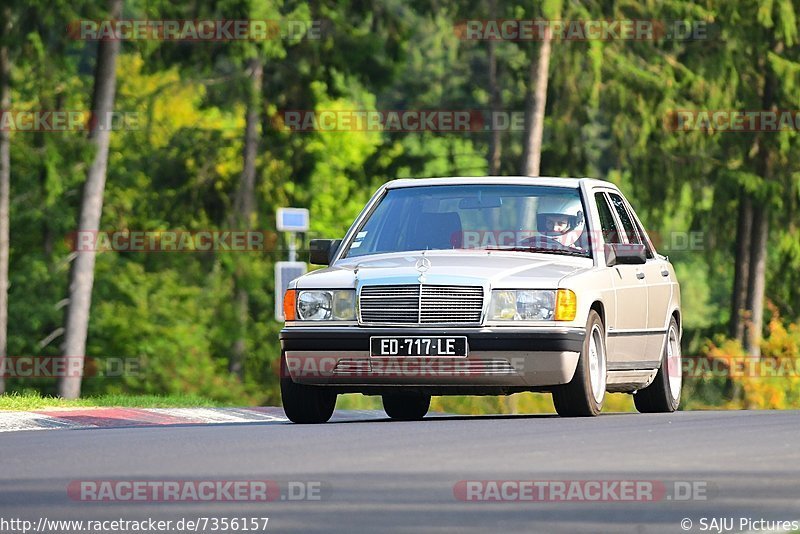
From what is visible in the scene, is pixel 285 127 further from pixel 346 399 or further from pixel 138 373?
pixel 346 399

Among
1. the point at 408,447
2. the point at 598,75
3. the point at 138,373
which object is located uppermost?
the point at 598,75

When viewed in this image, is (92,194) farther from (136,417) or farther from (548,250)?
(548,250)

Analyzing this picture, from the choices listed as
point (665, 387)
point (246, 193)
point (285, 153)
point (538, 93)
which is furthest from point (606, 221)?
point (285, 153)

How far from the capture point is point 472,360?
14.1m

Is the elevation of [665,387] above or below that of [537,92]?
below

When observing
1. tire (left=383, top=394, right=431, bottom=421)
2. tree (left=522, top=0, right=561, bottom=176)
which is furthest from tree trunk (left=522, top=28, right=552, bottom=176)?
tire (left=383, top=394, right=431, bottom=421)

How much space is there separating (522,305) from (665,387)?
3020 millimetres

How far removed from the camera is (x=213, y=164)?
46.8 m

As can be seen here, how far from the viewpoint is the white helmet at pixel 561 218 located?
15.5m

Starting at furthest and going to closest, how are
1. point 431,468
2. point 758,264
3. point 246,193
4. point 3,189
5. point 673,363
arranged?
point 246,193 → point 758,264 → point 3,189 → point 673,363 → point 431,468

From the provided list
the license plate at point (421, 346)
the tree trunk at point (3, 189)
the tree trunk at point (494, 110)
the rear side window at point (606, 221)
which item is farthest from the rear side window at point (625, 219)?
the tree trunk at point (494, 110)

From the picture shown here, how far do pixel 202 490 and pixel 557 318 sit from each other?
194 inches

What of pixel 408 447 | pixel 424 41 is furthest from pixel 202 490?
pixel 424 41

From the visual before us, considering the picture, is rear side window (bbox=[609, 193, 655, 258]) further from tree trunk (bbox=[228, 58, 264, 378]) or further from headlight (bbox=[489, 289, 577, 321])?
tree trunk (bbox=[228, 58, 264, 378])
